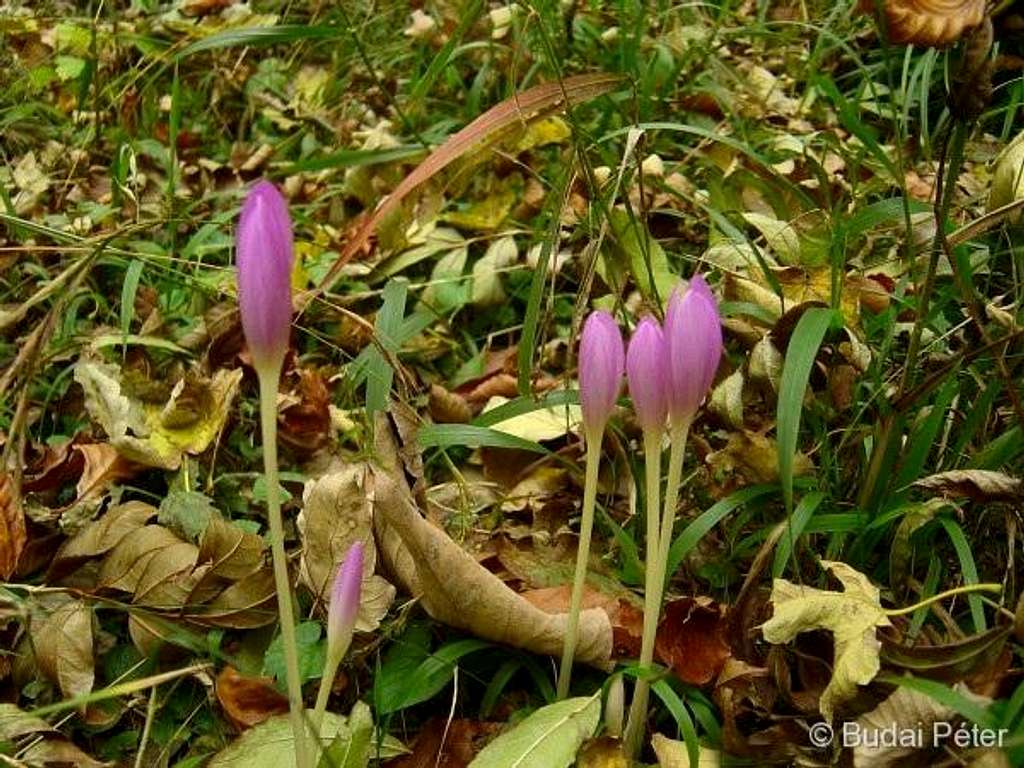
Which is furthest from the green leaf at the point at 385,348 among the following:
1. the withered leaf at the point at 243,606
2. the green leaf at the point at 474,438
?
the withered leaf at the point at 243,606

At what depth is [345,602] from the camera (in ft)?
3.73

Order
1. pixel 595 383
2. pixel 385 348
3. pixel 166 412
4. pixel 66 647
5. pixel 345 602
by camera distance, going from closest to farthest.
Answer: pixel 345 602
pixel 595 383
pixel 66 647
pixel 385 348
pixel 166 412

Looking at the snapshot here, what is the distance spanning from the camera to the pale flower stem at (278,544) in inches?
41.7

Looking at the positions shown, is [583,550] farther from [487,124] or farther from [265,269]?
[487,124]

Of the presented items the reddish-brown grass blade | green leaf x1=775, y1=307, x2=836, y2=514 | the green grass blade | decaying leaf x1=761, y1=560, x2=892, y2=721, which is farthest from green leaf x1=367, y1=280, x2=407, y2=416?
the green grass blade

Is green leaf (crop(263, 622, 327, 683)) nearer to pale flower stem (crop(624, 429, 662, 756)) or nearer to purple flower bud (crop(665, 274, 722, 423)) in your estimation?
pale flower stem (crop(624, 429, 662, 756))

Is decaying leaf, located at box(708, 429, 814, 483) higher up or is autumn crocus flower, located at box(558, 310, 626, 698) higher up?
autumn crocus flower, located at box(558, 310, 626, 698)

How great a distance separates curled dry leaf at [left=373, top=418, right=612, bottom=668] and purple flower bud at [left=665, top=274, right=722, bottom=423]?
34 cm

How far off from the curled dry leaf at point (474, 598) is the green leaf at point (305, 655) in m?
0.15

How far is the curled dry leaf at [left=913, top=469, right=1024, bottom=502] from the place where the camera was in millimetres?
1410

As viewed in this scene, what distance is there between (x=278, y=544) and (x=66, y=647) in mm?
553

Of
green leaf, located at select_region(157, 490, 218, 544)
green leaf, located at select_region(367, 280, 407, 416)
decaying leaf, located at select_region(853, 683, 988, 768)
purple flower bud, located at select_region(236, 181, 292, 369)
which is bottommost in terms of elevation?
green leaf, located at select_region(157, 490, 218, 544)

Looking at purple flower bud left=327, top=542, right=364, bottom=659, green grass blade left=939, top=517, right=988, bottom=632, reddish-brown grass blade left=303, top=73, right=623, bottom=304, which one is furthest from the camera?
reddish-brown grass blade left=303, top=73, right=623, bottom=304

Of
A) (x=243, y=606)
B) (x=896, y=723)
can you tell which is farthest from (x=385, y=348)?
(x=896, y=723)
